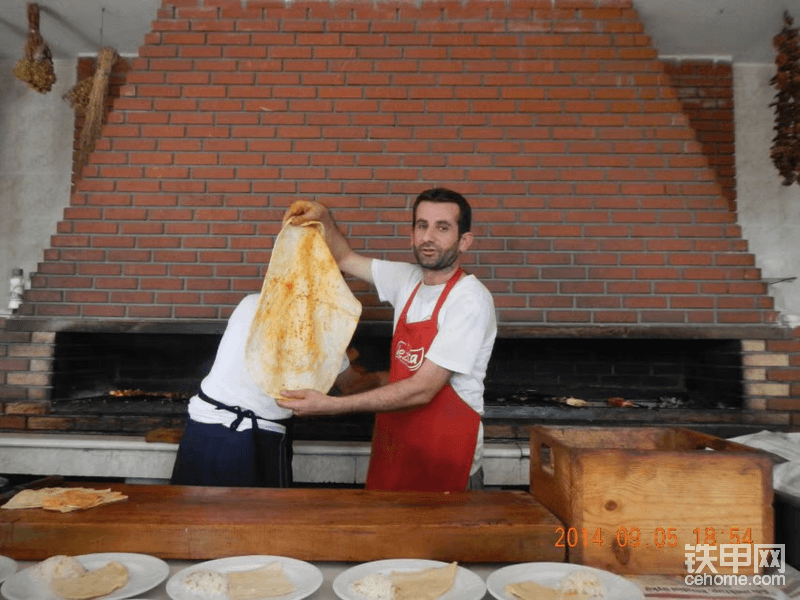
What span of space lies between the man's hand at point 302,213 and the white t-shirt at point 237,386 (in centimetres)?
30

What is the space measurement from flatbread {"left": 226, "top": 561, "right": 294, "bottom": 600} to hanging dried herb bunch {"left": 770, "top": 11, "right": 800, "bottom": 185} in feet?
10.9

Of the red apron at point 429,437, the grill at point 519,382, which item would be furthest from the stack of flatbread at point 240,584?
the grill at point 519,382

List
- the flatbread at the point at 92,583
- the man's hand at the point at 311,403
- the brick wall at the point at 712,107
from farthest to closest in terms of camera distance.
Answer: the brick wall at the point at 712,107 → the man's hand at the point at 311,403 → the flatbread at the point at 92,583

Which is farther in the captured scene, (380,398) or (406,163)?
(406,163)

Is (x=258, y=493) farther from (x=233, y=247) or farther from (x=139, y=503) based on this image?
(x=233, y=247)

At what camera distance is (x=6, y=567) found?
1006 mm

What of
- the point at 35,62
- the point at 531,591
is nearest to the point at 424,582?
the point at 531,591

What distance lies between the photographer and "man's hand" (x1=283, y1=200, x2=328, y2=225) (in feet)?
6.42

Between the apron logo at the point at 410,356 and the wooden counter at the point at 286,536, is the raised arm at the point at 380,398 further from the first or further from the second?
the wooden counter at the point at 286,536

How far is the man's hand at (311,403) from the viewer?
1.58 metres

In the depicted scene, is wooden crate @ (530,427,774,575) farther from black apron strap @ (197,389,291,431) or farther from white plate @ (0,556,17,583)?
black apron strap @ (197,389,291,431)

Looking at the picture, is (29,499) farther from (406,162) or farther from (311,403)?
(406,162)

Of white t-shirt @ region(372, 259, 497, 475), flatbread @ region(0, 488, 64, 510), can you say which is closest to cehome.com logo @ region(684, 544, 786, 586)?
white t-shirt @ region(372, 259, 497, 475)

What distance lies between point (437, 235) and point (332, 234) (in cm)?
40
